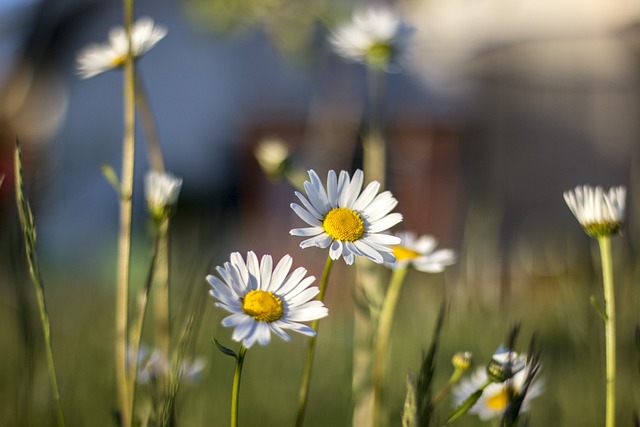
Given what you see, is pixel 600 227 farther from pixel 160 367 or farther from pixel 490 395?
pixel 160 367

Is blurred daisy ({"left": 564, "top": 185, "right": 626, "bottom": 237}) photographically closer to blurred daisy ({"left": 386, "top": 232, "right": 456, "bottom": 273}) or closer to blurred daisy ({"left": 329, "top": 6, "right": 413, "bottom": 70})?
blurred daisy ({"left": 386, "top": 232, "right": 456, "bottom": 273})

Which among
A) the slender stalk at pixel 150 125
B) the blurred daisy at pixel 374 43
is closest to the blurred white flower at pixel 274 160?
the slender stalk at pixel 150 125

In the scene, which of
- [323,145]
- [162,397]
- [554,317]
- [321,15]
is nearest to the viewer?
[162,397]

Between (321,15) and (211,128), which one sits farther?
(211,128)

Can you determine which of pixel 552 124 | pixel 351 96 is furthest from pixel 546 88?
pixel 351 96

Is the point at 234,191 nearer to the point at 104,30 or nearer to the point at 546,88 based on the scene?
the point at 104,30

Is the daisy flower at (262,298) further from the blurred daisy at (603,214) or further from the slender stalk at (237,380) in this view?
the blurred daisy at (603,214)

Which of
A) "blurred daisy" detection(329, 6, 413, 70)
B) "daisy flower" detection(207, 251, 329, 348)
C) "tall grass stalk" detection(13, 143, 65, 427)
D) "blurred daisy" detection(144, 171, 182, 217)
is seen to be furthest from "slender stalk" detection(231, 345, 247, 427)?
"blurred daisy" detection(329, 6, 413, 70)

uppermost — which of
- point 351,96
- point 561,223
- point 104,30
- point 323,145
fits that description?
point 104,30
